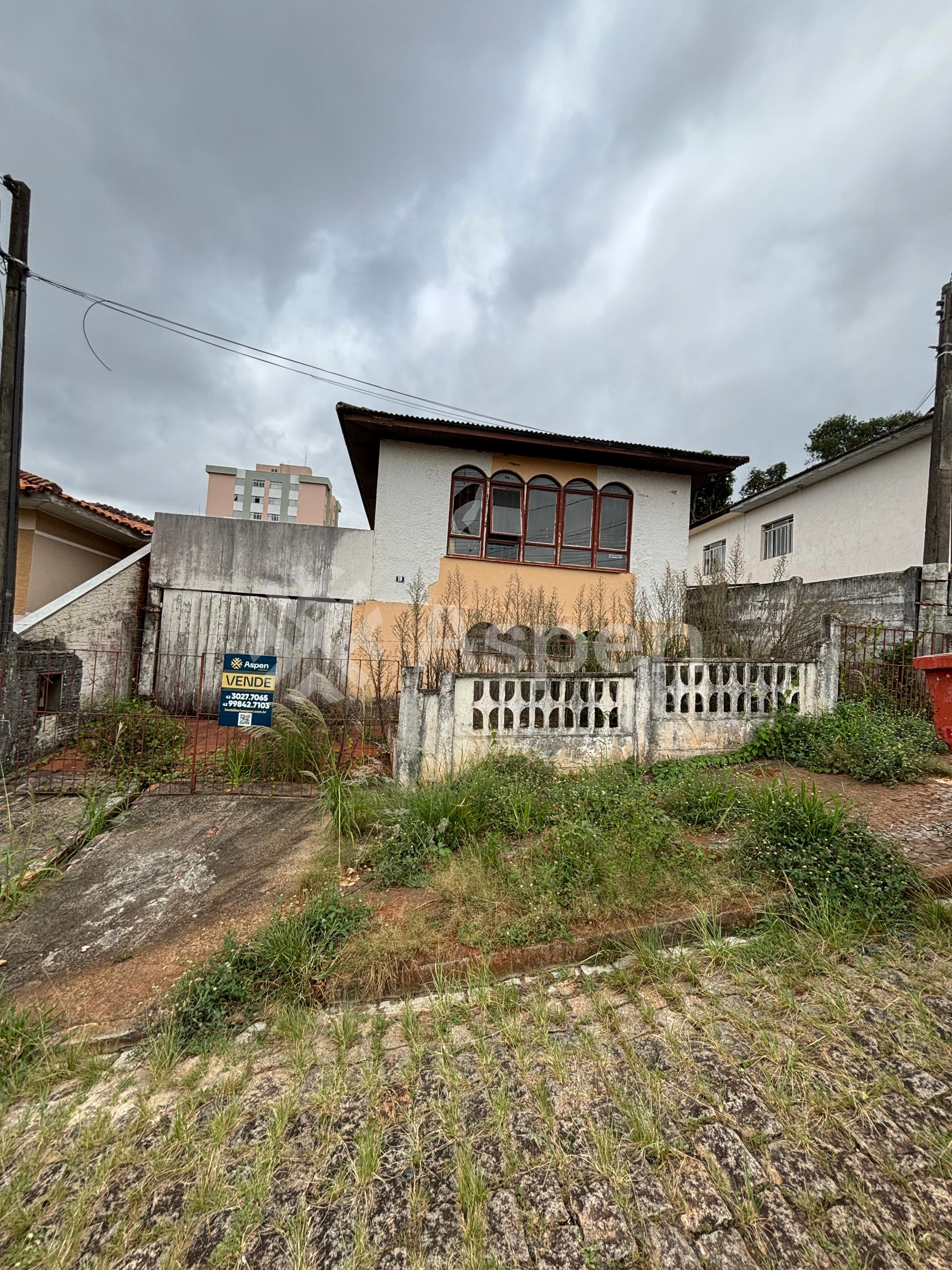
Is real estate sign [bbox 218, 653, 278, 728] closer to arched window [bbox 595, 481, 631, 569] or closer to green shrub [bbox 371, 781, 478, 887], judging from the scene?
green shrub [bbox 371, 781, 478, 887]

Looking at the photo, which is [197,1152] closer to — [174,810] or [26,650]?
[174,810]

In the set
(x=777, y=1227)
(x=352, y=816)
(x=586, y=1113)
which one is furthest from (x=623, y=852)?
(x=352, y=816)

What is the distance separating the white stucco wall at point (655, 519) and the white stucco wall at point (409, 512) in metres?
3.38

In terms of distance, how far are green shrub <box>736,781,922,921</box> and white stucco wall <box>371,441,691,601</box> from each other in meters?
7.13

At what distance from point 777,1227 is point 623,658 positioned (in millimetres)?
6350

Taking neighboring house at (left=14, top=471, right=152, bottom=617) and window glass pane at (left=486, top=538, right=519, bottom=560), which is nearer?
neighboring house at (left=14, top=471, right=152, bottom=617)

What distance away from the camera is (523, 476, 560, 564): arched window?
33.6 feet

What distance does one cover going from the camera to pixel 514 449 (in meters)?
10.0

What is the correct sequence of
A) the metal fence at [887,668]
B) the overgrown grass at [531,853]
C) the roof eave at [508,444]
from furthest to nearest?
1. the roof eave at [508,444]
2. the metal fence at [887,668]
3. the overgrown grass at [531,853]

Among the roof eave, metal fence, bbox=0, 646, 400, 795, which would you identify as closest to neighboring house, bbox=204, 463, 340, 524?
the roof eave

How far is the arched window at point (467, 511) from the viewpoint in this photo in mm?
9891

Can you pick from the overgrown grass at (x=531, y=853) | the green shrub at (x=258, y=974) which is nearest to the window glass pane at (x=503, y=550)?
the overgrown grass at (x=531, y=853)

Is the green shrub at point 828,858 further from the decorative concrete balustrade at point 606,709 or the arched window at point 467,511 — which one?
the arched window at point 467,511

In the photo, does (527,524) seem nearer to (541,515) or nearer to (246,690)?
(541,515)
